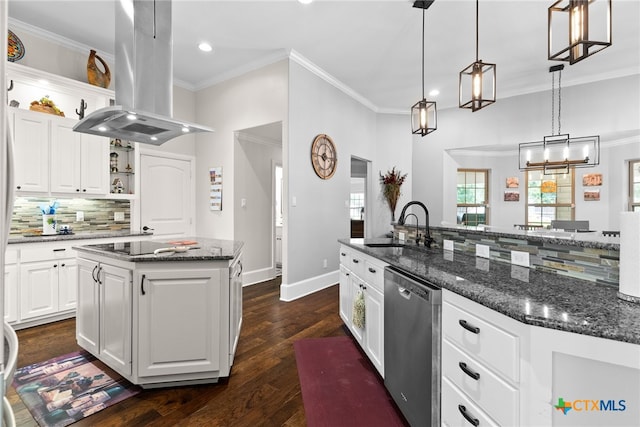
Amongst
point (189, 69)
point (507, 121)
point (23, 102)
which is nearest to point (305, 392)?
point (23, 102)

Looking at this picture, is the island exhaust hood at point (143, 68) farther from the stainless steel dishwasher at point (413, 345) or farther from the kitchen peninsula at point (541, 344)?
the kitchen peninsula at point (541, 344)

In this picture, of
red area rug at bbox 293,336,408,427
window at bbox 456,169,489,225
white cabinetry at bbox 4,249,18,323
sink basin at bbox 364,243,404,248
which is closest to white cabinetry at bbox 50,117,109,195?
white cabinetry at bbox 4,249,18,323

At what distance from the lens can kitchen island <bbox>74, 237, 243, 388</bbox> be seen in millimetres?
1953

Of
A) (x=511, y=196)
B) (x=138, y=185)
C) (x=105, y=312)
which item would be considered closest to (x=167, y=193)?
(x=138, y=185)

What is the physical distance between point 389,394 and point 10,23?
16.7 ft

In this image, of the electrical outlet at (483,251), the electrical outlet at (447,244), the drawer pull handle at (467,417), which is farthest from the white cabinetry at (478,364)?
the electrical outlet at (447,244)

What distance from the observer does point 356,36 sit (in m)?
3.58

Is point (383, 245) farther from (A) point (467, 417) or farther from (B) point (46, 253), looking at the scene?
(B) point (46, 253)

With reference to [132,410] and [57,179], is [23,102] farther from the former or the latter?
[132,410]

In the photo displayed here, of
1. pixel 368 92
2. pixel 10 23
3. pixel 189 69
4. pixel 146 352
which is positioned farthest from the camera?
pixel 368 92

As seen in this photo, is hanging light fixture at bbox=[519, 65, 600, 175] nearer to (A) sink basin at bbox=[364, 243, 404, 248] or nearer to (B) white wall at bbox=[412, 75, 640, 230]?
(B) white wall at bbox=[412, 75, 640, 230]

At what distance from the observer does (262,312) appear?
137 inches

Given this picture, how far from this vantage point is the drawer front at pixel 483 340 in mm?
1033

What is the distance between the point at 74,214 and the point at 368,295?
12.3 ft
